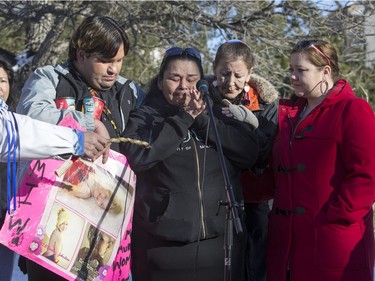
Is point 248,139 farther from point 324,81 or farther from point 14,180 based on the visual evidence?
point 14,180

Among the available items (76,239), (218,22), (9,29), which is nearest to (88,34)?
(76,239)

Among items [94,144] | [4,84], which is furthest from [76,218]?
[4,84]

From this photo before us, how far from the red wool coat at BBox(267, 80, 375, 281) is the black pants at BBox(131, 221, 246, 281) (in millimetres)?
346

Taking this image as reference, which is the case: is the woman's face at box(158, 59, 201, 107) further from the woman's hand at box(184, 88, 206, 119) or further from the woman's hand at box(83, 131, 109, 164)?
the woman's hand at box(83, 131, 109, 164)

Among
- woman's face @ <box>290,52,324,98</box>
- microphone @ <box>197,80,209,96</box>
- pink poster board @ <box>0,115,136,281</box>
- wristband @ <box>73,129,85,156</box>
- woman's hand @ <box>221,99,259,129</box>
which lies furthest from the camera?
woman's hand @ <box>221,99,259,129</box>

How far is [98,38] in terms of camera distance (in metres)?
3.37

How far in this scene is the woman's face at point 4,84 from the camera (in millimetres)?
3928

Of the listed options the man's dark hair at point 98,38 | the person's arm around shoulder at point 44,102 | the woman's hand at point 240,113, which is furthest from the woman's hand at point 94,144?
the woman's hand at point 240,113

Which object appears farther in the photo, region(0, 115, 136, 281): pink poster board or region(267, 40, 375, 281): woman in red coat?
region(267, 40, 375, 281): woman in red coat

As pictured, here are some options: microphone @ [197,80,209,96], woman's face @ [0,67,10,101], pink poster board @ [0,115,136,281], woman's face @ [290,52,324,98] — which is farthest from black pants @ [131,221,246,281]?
woman's face @ [0,67,10,101]

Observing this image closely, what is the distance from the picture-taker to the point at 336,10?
8.31 meters

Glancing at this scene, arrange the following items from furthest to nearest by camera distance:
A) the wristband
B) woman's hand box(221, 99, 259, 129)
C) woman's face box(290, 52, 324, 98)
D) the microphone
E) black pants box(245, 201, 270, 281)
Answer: black pants box(245, 201, 270, 281) < woman's hand box(221, 99, 259, 129) < woman's face box(290, 52, 324, 98) < the microphone < the wristband

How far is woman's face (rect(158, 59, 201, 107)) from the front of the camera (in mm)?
3582

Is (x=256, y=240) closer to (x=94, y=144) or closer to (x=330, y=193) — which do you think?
(x=330, y=193)
